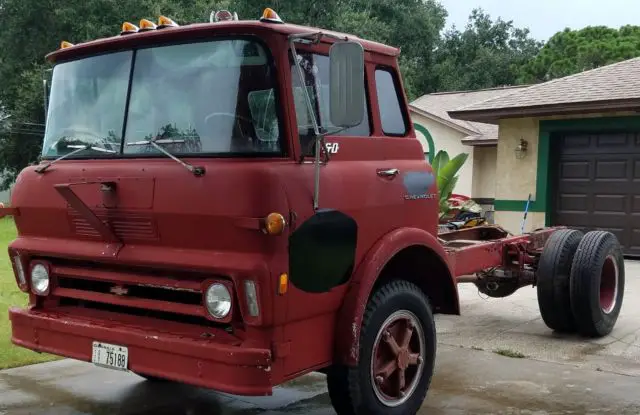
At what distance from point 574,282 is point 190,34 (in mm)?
4577

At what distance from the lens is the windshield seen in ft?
12.5

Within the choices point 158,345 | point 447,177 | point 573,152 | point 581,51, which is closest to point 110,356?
point 158,345

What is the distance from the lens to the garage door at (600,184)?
1334 centimetres

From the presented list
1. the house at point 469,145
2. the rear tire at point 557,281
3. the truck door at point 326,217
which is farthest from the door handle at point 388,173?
the house at point 469,145

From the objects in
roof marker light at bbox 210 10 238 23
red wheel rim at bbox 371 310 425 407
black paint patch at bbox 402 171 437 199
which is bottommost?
red wheel rim at bbox 371 310 425 407

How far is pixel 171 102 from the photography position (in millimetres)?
4059

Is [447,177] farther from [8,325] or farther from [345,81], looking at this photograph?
[345,81]

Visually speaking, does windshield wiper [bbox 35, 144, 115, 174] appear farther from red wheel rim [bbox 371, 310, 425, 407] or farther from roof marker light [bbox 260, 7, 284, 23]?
red wheel rim [bbox 371, 310, 425, 407]

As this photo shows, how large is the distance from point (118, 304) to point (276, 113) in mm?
1445

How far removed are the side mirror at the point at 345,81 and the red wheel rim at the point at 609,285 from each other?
476 cm

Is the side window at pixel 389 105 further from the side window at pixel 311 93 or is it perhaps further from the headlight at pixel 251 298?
the headlight at pixel 251 298

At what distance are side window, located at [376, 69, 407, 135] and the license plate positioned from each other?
2.11 meters

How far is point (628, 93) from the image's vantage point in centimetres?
1306

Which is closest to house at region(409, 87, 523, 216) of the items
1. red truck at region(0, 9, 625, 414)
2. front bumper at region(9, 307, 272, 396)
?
red truck at region(0, 9, 625, 414)
